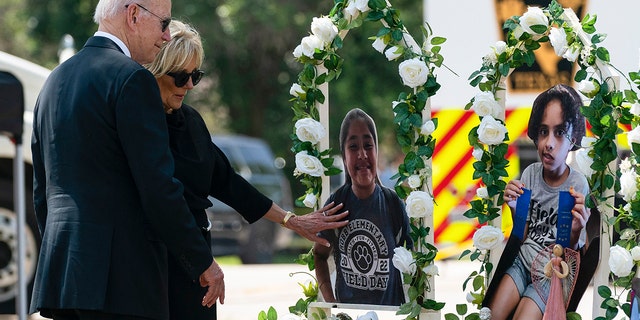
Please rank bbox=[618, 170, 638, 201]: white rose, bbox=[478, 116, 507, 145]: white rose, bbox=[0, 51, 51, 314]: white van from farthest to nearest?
bbox=[0, 51, 51, 314]: white van, bbox=[478, 116, 507, 145]: white rose, bbox=[618, 170, 638, 201]: white rose

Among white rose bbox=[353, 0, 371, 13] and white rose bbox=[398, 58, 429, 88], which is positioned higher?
white rose bbox=[353, 0, 371, 13]

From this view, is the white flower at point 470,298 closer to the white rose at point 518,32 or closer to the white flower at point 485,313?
the white flower at point 485,313

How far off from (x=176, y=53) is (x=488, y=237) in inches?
55.1

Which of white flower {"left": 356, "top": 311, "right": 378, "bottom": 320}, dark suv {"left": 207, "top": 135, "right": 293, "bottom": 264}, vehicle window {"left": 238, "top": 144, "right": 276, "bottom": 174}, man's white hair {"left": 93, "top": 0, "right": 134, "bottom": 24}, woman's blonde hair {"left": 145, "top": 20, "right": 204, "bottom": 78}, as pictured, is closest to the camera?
man's white hair {"left": 93, "top": 0, "right": 134, "bottom": 24}

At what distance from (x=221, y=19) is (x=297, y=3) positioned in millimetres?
1535

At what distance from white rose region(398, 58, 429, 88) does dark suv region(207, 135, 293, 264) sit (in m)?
13.9

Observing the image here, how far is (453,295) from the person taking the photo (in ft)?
32.9

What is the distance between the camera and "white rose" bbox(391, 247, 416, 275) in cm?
475

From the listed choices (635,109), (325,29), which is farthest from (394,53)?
(635,109)

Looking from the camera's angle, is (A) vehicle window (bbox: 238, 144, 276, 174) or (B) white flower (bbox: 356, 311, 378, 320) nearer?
(B) white flower (bbox: 356, 311, 378, 320)

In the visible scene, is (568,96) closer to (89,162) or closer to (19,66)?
(89,162)

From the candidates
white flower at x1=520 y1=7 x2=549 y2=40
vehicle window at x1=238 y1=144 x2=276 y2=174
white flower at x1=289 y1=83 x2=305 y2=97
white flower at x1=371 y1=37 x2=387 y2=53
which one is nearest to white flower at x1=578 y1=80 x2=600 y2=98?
white flower at x1=520 y1=7 x2=549 y2=40

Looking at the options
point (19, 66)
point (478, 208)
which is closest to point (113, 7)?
point (478, 208)

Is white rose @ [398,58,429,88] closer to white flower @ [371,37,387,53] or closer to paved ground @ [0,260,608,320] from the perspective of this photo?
white flower @ [371,37,387,53]
